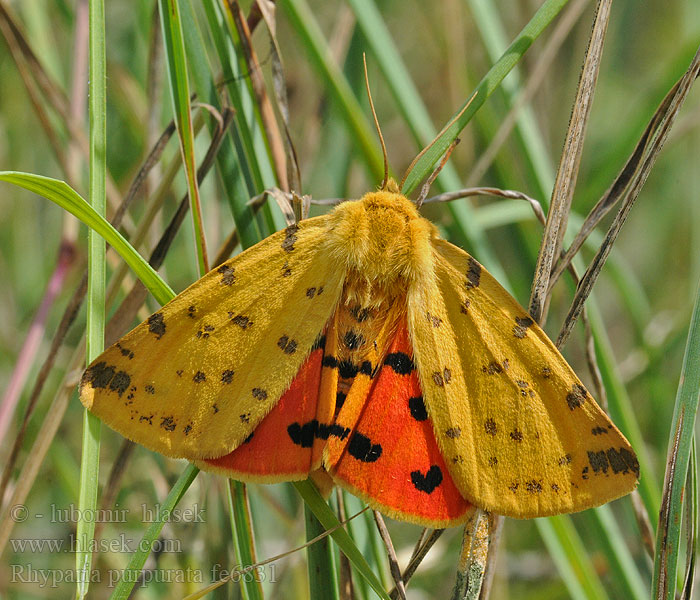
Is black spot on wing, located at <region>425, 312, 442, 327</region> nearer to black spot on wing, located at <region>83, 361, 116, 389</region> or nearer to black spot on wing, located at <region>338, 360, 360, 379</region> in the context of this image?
black spot on wing, located at <region>338, 360, 360, 379</region>

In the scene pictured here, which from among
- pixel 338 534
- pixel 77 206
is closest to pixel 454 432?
pixel 338 534

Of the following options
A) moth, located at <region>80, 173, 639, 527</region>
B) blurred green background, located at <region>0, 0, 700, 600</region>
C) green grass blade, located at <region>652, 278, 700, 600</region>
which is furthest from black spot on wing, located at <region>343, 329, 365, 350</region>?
green grass blade, located at <region>652, 278, 700, 600</region>

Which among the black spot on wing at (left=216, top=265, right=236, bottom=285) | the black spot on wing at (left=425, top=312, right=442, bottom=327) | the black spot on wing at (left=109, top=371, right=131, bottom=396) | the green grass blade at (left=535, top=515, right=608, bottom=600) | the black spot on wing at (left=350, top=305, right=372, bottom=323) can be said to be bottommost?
the green grass blade at (left=535, top=515, right=608, bottom=600)

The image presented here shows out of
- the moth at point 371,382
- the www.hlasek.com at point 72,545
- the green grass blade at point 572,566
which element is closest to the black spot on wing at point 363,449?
the moth at point 371,382

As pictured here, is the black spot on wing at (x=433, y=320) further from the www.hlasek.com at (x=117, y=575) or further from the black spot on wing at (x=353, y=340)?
the www.hlasek.com at (x=117, y=575)

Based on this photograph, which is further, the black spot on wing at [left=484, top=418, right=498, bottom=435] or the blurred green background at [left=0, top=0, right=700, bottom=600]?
the blurred green background at [left=0, top=0, right=700, bottom=600]

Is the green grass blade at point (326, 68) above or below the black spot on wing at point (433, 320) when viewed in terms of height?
above
